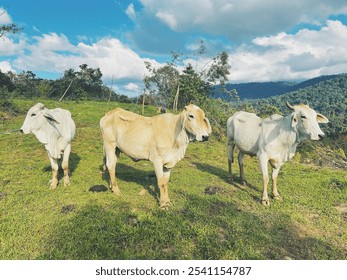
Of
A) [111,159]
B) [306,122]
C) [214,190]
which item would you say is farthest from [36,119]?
[306,122]

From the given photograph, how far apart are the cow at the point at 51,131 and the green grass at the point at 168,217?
2.49 ft

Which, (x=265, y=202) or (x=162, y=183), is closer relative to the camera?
(x=162, y=183)

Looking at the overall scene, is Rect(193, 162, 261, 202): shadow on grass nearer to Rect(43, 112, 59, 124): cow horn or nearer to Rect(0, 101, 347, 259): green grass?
Rect(0, 101, 347, 259): green grass

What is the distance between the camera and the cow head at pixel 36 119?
7000mm

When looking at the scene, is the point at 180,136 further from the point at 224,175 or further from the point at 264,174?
the point at 224,175

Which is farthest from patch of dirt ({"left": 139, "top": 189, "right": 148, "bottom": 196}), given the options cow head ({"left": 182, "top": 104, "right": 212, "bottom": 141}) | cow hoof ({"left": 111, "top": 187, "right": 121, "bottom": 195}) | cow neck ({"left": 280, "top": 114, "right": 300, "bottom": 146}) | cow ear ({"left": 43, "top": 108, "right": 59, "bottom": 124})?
cow neck ({"left": 280, "top": 114, "right": 300, "bottom": 146})

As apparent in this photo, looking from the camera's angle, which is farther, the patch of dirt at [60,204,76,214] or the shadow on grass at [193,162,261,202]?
the shadow on grass at [193,162,261,202]

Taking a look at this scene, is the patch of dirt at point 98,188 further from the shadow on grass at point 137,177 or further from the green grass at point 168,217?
the shadow on grass at point 137,177

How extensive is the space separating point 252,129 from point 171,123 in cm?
265

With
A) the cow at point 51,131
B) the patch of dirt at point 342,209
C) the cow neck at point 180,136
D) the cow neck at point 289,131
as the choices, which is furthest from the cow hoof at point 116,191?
the patch of dirt at point 342,209

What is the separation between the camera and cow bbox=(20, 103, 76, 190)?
23.2 feet

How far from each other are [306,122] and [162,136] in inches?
129

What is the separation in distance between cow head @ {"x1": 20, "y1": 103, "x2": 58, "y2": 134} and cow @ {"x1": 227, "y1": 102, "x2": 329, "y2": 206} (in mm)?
5105

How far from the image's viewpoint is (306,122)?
6.47 meters
